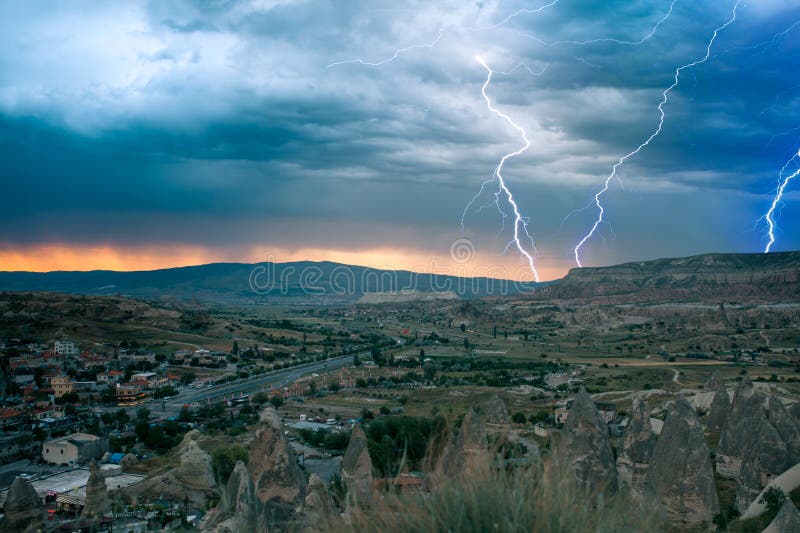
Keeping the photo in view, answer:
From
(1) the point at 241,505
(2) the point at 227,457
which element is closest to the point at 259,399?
(2) the point at 227,457

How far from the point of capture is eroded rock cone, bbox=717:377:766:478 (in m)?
22.4

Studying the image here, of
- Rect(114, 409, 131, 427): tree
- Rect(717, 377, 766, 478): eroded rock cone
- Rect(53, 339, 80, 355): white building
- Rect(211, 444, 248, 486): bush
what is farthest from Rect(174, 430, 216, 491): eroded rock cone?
Rect(53, 339, 80, 355): white building

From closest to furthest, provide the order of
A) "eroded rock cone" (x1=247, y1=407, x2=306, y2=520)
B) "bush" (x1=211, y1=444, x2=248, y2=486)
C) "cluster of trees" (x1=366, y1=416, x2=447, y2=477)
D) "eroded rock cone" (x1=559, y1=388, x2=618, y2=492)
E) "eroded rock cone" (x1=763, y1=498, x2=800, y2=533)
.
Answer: "eroded rock cone" (x1=763, y1=498, x2=800, y2=533), "eroded rock cone" (x1=247, y1=407, x2=306, y2=520), "eroded rock cone" (x1=559, y1=388, x2=618, y2=492), "cluster of trees" (x1=366, y1=416, x2=447, y2=477), "bush" (x1=211, y1=444, x2=248, y2=486)

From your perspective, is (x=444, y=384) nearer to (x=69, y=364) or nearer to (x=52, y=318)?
(x=69, y=364)

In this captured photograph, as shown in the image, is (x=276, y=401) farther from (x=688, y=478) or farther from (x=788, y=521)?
(x=788, y=521)

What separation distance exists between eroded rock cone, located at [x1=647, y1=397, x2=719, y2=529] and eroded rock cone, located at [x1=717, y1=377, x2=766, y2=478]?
578 centimetres

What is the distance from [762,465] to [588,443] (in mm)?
5770

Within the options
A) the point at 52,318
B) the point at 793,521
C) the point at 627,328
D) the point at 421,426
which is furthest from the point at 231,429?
the point at 627,328

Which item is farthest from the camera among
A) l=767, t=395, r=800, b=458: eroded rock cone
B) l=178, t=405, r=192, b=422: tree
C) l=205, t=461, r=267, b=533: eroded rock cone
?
l=178, t=405, r=192, b=422: tree

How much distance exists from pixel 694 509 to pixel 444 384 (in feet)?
155

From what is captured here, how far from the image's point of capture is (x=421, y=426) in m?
36.8

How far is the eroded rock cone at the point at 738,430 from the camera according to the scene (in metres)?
22.4

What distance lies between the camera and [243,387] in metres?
67.4

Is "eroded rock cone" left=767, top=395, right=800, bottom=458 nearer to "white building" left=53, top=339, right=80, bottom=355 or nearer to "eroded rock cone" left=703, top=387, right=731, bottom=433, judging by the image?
"eroded rock cone" left=703, top=387, right=731, bottom=433
